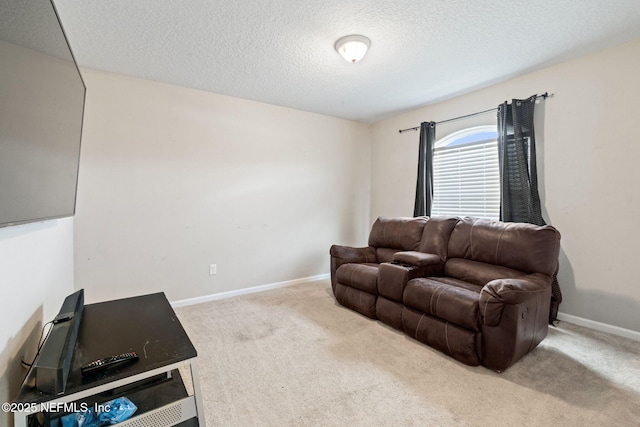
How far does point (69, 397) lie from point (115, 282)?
7.51ft

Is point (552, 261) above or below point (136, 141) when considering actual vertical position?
below

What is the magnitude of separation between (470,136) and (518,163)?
30.8 inches

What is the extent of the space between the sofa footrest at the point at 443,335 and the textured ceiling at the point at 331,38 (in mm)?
2209

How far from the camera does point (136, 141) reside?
2.96 m

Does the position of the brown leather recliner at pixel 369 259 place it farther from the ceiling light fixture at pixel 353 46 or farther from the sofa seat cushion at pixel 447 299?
the ceiling light fixture at pixel 353 46

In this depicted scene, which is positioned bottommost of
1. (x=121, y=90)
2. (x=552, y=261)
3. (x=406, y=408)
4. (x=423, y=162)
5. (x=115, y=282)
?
(x=406, y=408)

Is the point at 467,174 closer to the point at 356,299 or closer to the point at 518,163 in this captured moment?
the point at 518,163

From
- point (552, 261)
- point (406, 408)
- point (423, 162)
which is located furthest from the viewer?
point (423, 162)

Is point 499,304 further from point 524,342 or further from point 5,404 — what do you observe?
point 5,404

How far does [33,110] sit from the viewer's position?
1.03 metres

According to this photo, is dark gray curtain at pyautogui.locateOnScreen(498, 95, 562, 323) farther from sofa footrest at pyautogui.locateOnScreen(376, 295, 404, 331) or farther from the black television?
the black television

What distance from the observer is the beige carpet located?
1.53 metres

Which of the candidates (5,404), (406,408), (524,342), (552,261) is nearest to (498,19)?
(552,261)

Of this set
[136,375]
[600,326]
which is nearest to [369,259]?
[600,326]
